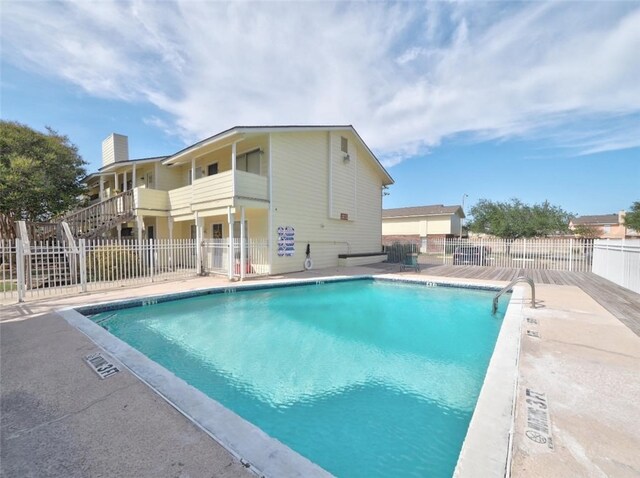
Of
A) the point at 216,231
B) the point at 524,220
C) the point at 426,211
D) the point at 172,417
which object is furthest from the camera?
the point at 426,211

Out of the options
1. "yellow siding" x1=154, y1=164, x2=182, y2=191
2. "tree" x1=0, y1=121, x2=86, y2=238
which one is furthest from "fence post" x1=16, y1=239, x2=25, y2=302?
"tree" x1=0, y1=121, x2=86, y2=238

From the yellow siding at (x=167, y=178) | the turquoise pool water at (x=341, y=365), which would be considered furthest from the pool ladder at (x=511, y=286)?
the yellow siding at (x=167, y=178)

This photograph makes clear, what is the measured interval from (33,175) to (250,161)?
12.9m

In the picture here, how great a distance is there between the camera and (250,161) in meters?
14.7

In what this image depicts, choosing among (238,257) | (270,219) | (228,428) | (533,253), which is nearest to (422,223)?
(533,253)

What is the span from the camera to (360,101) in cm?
1608

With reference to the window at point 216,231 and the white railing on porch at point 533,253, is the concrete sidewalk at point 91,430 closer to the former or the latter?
the window at point 216,231

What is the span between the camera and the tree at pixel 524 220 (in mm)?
26891

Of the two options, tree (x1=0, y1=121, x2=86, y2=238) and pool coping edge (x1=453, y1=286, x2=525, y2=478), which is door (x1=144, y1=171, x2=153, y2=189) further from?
pool coping edge (x1=453, y1=286, x2=525, y2=478)

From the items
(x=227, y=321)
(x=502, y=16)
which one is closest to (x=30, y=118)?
(x=227, y=321)

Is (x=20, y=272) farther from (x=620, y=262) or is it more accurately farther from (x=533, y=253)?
(x=533, y=253)

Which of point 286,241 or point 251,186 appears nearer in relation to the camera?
point 251,186

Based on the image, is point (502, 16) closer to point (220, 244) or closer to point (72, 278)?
point (220, 244)

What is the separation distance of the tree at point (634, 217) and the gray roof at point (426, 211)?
66.6ft
